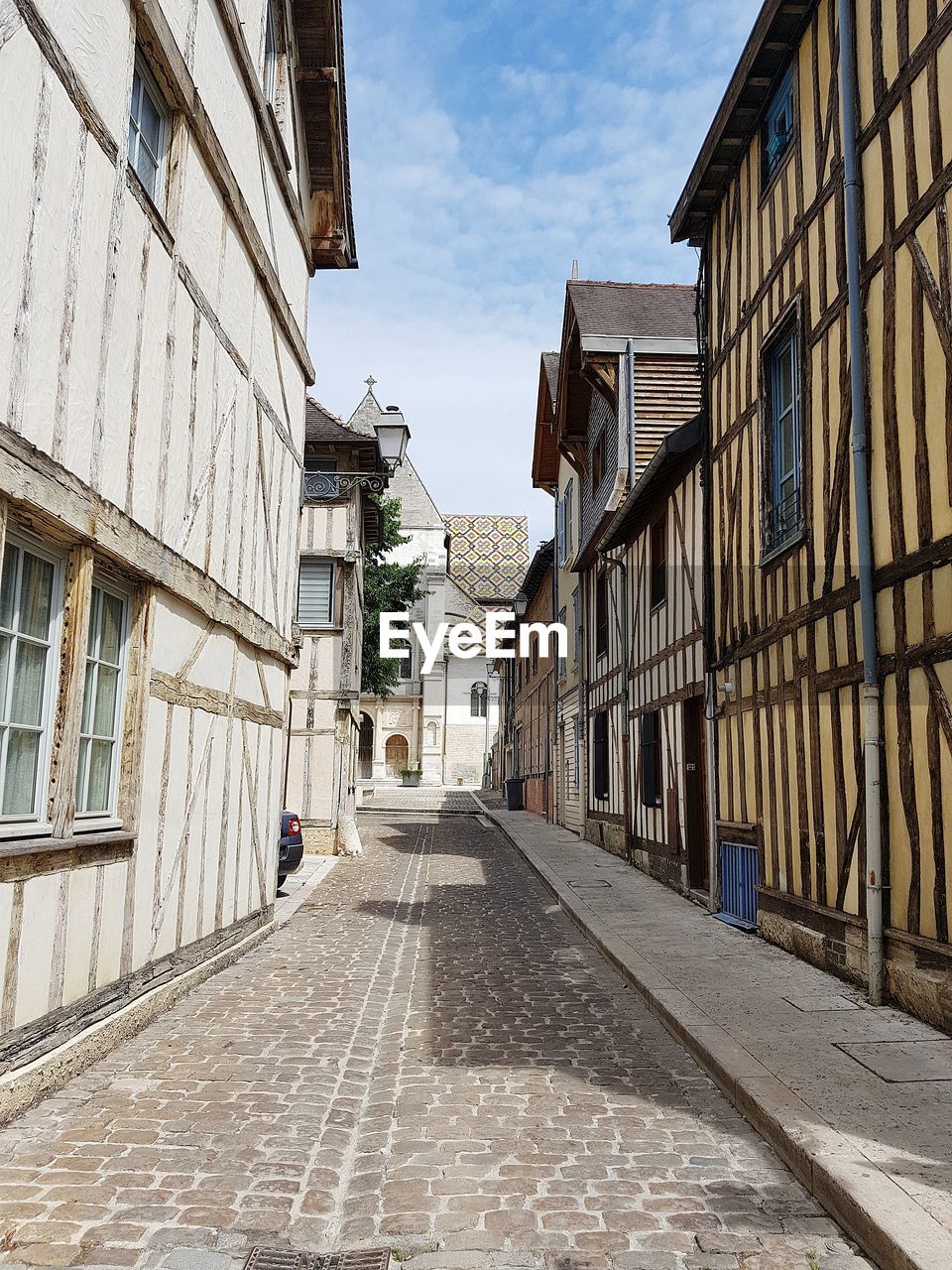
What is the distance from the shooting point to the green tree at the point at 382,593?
21.3m

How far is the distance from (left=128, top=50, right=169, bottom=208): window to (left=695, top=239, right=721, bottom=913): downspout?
5254 mm

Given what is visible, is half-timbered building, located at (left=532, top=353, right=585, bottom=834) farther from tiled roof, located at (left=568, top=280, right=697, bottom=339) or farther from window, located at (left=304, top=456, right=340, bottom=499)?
window, located at (left=304, top=456, right=340, bottom=499)

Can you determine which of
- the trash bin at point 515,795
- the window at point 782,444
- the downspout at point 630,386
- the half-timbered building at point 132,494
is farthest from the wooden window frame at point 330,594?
the trash bin at point 515,795

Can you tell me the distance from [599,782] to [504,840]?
344 centimetres

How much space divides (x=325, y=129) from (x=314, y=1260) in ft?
→ 31.8

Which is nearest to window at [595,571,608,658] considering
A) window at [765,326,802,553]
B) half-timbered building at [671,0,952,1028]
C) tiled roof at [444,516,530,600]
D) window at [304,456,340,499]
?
window at [304,456,340,499]

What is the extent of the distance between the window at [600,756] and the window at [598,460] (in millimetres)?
3517

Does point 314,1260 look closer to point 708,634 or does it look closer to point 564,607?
point 708,634

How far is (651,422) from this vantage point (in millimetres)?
13367

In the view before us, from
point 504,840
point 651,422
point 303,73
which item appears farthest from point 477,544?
point 303,73

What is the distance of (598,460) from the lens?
15.7 m

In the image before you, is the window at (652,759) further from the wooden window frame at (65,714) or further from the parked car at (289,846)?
the wooden window frame at (65,714)

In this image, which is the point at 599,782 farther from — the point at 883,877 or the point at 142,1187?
the point at 142,1187

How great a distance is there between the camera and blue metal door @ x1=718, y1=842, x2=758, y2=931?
7855 millimetres
